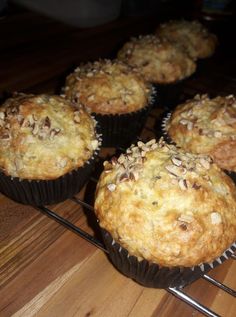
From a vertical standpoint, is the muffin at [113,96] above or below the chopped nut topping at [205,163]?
below

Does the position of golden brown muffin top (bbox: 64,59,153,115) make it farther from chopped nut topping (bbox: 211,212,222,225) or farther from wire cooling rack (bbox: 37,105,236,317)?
chopped nut topping (bbox: 211,212,222,225)

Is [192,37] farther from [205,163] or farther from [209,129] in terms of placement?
[205,163]

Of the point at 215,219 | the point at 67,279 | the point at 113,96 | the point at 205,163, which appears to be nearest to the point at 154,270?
the point at 215,219

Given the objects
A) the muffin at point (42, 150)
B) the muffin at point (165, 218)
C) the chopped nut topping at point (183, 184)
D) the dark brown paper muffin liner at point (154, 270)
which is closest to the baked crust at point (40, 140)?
the muffin at point (42, 150)

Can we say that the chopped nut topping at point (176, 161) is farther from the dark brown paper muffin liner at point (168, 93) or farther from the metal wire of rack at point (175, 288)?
the dark brown paper muffin liner at point (168, 93)

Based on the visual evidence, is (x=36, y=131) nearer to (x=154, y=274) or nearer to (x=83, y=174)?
(x=83, y=174)

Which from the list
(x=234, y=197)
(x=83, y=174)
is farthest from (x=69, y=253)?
(x=234, y=197)
